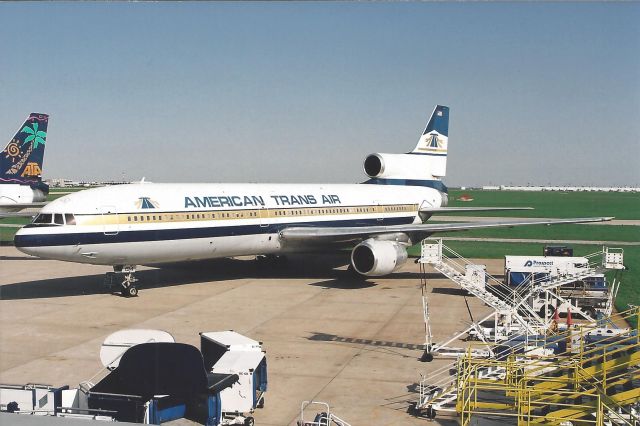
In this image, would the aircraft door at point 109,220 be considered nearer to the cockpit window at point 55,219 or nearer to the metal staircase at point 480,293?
the cockpit window at point 55,219

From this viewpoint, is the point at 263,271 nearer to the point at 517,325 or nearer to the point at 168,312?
the point at 168,312

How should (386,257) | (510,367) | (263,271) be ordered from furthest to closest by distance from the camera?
(263,271) → (386,257) → (510,367)

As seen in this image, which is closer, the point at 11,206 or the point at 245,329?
the point at 245,329

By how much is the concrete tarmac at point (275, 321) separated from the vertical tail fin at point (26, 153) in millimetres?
9580

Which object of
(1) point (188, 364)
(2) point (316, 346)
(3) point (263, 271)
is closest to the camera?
(1) point (188, 364)

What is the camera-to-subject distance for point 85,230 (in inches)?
872

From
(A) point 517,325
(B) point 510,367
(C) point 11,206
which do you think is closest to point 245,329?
(A) point 517,325

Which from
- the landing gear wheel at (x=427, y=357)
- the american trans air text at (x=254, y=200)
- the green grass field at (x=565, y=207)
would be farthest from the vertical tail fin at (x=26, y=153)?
the green grass field at (x=565, y=207)

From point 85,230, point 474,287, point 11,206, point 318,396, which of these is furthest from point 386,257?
point 11,206

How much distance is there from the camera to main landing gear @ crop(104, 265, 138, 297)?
2394 centimetres

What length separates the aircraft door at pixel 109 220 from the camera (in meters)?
22.6

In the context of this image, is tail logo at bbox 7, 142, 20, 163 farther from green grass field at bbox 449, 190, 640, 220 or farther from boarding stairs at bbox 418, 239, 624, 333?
green grass field at bbox 449, 190, 640, 220

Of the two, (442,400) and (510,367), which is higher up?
(510,367)

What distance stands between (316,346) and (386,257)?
10.1 meters
